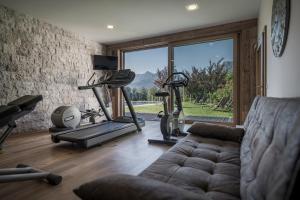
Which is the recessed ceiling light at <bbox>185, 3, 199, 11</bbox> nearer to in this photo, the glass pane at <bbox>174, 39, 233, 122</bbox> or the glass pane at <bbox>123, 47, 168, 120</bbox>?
the glass pane at <bbox>174, 39, 233, 122</bbox>

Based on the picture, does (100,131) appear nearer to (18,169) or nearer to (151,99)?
(18,169)

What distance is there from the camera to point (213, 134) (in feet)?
6.73

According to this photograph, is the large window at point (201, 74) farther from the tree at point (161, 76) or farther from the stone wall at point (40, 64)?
the stone wall at point (40, 64)

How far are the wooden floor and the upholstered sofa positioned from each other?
0.89 m

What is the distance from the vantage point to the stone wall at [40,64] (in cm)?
365

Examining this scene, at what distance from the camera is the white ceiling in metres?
3.43

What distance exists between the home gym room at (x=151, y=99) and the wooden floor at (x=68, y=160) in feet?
0.05

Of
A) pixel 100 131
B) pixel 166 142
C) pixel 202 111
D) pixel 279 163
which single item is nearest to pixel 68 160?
pixel 100 131

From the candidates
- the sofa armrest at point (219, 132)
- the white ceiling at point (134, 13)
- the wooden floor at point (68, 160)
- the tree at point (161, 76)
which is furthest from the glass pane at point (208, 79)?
the sofa armrest at point (219, 132)

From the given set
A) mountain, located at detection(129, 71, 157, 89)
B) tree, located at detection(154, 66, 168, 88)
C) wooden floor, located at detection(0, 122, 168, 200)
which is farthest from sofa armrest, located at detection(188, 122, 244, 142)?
mountain, located at detection(129, 71, 157, 89)

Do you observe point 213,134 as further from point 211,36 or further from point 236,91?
point 211,36

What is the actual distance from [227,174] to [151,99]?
15.6 ft

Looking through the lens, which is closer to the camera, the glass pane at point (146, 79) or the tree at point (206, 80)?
the tree at point (206, 80)

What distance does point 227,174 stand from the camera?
3.84ft
